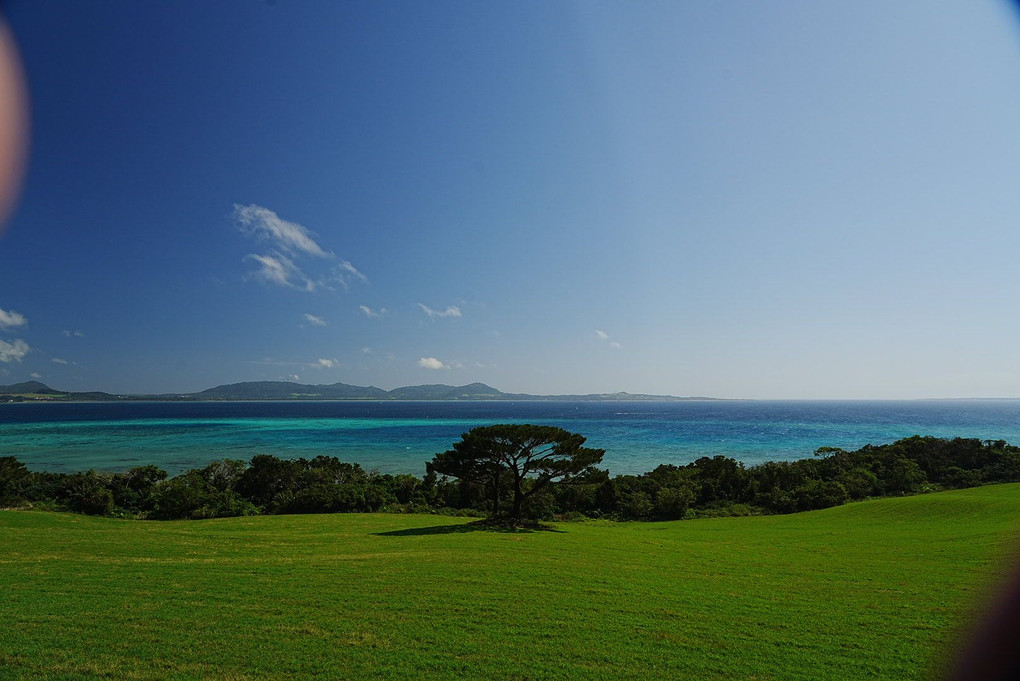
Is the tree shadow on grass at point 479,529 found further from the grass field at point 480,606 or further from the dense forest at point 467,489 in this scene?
the dense forest at point 467,489

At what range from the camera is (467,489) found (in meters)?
40.0

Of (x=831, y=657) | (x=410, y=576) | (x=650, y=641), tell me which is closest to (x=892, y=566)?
(x=831, y=657)

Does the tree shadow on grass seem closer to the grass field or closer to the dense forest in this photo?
the grass field

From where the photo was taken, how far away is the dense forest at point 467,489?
3606 centimetres

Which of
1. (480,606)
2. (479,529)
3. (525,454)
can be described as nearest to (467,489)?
(479,529)

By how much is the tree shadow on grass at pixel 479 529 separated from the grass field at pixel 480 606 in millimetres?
3053

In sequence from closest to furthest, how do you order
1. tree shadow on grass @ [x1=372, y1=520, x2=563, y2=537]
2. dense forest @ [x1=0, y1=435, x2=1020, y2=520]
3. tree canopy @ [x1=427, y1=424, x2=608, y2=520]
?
tree shadow on grass @ [x1=372, y1=520, x2=563, y2=537], tree canopy @ [x1=427, y1=424, x2=608, y2=520], dense forest @ [x1=0, y1=435, x2=1020, y2=520]

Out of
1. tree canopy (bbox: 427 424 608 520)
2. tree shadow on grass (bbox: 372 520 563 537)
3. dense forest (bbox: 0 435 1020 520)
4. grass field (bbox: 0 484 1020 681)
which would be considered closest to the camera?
grass field (bbox: 0 484 1020 681)

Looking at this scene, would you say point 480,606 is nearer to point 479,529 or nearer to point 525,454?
point 479,529

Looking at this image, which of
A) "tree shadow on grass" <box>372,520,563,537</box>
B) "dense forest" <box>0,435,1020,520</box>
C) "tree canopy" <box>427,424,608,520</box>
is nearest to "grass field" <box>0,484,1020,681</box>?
"tree shadow on grass" <box>372,520,563,537</box>

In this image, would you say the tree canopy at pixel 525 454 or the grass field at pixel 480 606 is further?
the tree canopy at pixel 525 454

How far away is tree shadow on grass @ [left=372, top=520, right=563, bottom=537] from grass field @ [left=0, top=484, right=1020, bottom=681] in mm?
3053

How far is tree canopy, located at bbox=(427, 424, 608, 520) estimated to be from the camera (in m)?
24.4

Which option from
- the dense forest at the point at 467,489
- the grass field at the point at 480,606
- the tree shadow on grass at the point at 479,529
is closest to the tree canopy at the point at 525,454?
the tree shadow on grass at the point at 479,529
